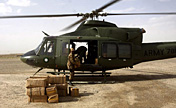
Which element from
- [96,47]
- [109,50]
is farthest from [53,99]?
[96,47]

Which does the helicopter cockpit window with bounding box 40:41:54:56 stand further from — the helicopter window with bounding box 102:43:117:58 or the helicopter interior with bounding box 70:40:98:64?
the helicopter window with bounding box 102:43:117:58

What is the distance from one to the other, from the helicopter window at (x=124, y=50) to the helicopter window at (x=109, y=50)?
303 mm

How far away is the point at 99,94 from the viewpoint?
22.8ft

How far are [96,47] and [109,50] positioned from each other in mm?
1015

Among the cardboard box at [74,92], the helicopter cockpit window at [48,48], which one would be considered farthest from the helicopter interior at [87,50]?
the cardboard box at [74,92]

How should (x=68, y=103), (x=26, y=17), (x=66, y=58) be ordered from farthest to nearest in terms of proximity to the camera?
(x=66, y=58) < (x=26, y=17) < (x=68, y=103)

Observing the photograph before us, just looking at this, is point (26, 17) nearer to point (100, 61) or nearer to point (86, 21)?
point (86, 21)

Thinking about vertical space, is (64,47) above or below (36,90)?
above

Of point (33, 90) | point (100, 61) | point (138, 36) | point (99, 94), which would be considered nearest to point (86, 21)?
point (100, 61)

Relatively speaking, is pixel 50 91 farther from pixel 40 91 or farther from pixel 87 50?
pixel 87 50

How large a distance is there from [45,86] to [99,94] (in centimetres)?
221

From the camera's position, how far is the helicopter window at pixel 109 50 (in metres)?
9.54

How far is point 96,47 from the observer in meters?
10.3

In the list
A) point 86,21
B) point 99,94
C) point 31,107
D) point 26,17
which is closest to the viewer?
point 31,107
